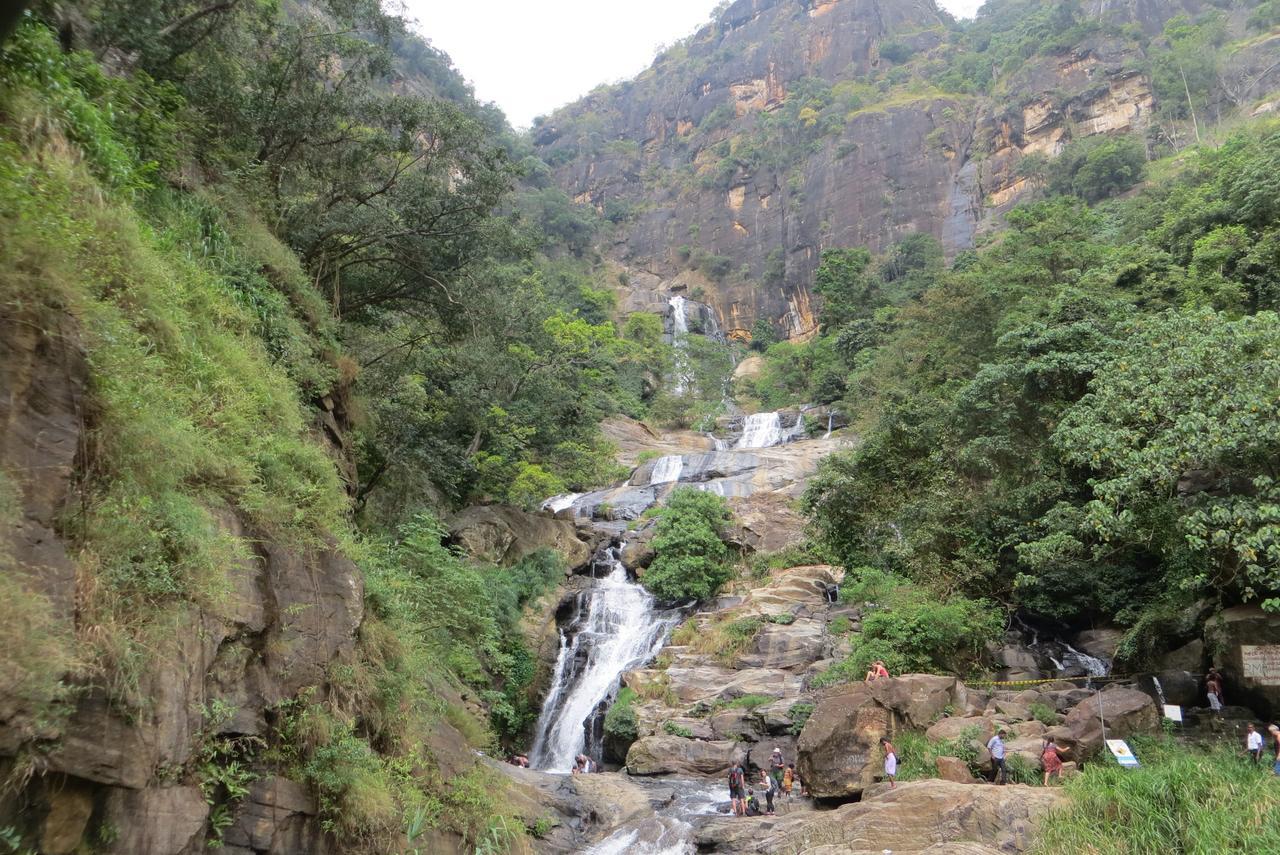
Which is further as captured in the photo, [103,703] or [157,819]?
[157,819]

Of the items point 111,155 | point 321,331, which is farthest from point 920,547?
point 111,155

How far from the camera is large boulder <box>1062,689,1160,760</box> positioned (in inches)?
429

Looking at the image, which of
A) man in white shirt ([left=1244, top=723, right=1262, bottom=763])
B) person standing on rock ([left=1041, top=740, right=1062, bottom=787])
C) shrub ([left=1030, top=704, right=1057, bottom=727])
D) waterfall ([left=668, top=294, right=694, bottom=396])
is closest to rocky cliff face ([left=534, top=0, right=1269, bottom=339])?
waterfall ([left=668, top=294, right=694, bottom=396])

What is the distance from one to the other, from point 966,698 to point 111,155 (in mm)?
15428

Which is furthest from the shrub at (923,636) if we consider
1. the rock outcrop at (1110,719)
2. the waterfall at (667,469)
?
the waterfall at (667,469)

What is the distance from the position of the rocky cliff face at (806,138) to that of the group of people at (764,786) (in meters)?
45.8

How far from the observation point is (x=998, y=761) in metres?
10.9

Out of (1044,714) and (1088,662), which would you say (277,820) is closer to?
(1044,714)

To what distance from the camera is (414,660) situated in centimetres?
921

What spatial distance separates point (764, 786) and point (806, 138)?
212ft

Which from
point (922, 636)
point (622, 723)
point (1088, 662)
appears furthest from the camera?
point (622, 723)

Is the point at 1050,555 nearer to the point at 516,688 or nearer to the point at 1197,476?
the point at 1197,476

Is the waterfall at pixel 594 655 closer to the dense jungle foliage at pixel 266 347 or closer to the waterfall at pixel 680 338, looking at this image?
the dense jungle foliage at pixel 266 347

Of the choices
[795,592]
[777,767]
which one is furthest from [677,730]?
[795,592]
